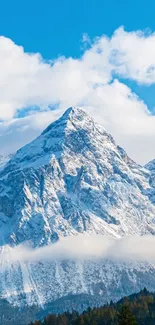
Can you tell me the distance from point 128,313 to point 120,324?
7.52 feet

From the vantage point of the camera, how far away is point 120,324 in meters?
99.4

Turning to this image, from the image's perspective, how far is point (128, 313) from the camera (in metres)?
100
